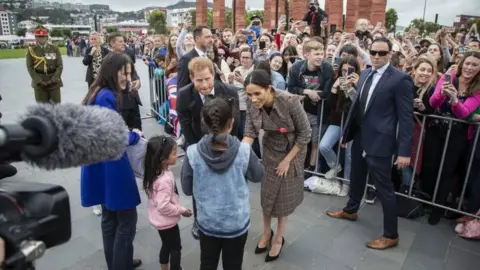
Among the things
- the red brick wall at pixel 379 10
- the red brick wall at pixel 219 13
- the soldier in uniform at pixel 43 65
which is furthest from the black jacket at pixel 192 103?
the red brick wall at pixel 219 13

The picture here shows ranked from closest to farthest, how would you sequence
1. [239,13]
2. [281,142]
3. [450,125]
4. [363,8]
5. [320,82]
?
[281,142]
[450,125]
[320,82]
[363,8]
[239,13]

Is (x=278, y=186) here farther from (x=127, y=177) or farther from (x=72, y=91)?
(x=72, y=91)

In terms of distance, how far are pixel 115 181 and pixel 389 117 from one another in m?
2.63

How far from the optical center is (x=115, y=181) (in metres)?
2.74

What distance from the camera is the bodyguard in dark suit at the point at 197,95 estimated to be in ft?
10.1

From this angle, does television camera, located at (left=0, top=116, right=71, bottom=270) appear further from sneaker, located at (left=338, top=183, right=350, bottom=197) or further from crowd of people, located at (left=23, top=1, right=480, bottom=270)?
sneaker, located at (left=338, top=183, right=350, bottom=197)

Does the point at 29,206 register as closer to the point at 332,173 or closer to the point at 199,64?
the point at 199,64

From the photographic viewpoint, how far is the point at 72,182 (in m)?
5.18

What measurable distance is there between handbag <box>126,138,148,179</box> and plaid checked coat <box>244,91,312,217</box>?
0.98 metres

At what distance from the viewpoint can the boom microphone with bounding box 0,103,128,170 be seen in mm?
828

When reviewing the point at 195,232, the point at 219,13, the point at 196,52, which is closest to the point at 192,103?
the point at 196,52

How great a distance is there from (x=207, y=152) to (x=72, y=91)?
37.4 ft

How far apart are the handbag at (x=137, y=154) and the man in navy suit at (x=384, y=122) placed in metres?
2.25

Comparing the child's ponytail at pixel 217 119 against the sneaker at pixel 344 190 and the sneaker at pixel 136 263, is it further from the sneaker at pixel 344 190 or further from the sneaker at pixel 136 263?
the sneaker at pixel 344 190
